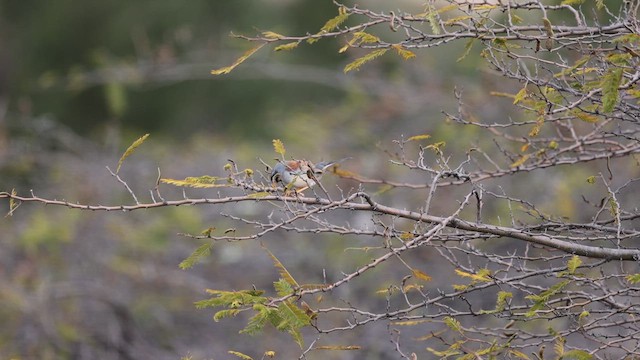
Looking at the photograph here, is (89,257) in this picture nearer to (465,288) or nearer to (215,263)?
(215,263)

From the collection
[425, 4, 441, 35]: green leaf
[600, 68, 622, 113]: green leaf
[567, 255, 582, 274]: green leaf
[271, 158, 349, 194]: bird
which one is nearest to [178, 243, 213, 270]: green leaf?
[271, 158, 349, 194]: bird

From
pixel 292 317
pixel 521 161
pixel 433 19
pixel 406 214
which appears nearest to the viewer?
pixel 292 317

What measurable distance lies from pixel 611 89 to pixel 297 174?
3.42 ft

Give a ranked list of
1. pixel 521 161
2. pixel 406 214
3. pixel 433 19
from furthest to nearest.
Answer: pixel 521 161 < pixel 433 19 < pixel 406 214

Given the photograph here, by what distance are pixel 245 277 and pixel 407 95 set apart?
2466 mm

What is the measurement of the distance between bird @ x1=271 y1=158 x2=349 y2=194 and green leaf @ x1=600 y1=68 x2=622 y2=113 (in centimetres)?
93

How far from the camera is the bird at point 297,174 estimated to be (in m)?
3.17

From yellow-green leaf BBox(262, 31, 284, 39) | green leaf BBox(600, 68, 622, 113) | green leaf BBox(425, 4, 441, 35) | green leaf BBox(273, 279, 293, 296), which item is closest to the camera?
green leaf BBox(600, 68, 622, 113)

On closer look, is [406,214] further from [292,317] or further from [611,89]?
[611,89]

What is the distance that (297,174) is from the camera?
3.23 meters

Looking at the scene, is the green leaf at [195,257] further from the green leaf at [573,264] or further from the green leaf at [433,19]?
the green leaf at [573,264]

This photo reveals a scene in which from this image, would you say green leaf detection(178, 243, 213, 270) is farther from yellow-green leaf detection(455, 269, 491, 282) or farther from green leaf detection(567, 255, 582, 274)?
green leaf detection(567, 255, 582, 274)

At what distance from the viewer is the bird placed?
3170 millimetres

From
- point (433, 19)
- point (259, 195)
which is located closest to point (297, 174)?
point (259, 195)
